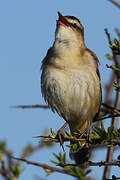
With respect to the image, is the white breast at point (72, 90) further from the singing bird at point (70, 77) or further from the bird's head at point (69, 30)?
the bird's head at point (69, 30)

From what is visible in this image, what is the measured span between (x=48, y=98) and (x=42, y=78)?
34 cm

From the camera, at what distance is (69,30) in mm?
4898

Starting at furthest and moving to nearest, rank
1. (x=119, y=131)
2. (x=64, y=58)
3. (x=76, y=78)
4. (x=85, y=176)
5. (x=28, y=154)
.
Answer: (x=64, y=58) → (x=76, y=78) → (x=28, y=154) → (x=85, y=176) → (x=119, y=131)

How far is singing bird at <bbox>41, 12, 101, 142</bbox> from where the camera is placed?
429cm

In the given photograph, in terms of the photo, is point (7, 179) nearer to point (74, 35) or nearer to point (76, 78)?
point (76, 78)

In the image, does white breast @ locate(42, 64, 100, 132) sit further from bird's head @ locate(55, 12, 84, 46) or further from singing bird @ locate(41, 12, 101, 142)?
bird's head @ locate(55, 12, 84, 46)

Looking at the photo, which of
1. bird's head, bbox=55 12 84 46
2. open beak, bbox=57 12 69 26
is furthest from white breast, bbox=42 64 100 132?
open beak, bbox=57 12 69 26

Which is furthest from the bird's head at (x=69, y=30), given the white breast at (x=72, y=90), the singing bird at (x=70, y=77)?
the white breast at (x=72, y=90)

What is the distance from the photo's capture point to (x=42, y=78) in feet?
15.1

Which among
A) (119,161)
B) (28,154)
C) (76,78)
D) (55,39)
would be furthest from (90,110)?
(119,161)

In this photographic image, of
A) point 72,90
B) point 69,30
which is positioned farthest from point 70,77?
point 69,30

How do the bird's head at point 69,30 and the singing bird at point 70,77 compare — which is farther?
the bird's head at point 69,30

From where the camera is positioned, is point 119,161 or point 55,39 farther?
point 55,39

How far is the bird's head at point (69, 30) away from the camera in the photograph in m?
4.70
